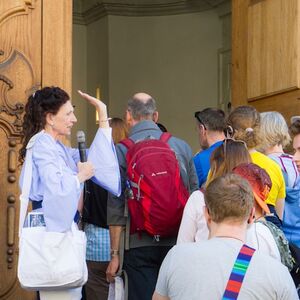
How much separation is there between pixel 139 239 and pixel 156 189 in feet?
1.20

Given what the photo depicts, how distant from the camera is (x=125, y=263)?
14.9ft

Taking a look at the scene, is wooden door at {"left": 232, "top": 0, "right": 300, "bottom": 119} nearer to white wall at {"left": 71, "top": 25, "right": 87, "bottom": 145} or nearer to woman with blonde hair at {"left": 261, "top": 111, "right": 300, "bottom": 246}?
woman with blonde hair at {"left": 261, "top": 111, "right": 300, "bottom": 246}

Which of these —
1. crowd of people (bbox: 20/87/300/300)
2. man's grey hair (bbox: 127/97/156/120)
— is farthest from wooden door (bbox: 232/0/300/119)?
man's grey hair (bbox: 127/97/156/120)

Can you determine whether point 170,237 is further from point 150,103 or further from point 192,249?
point 192,249

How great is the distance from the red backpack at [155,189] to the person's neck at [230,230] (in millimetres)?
1370

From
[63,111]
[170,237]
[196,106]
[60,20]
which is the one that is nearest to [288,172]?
[170,237]

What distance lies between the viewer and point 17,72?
529cm

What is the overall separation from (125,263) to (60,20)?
1.82 metres

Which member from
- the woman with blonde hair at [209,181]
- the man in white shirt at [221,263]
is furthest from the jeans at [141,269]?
the man in white shirt at [221,263]

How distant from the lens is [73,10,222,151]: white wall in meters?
9.56

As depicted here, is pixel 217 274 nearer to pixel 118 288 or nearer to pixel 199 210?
pixel 199 210

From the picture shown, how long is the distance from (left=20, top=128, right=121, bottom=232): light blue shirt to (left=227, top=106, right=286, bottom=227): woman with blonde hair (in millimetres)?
839

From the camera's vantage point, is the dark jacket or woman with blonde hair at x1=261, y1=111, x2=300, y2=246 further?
woman with blonde hair at x1=261, y1=111, x2=300, y2=246

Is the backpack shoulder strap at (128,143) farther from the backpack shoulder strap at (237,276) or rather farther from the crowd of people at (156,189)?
the backpack shoulder strap at (237,276)
